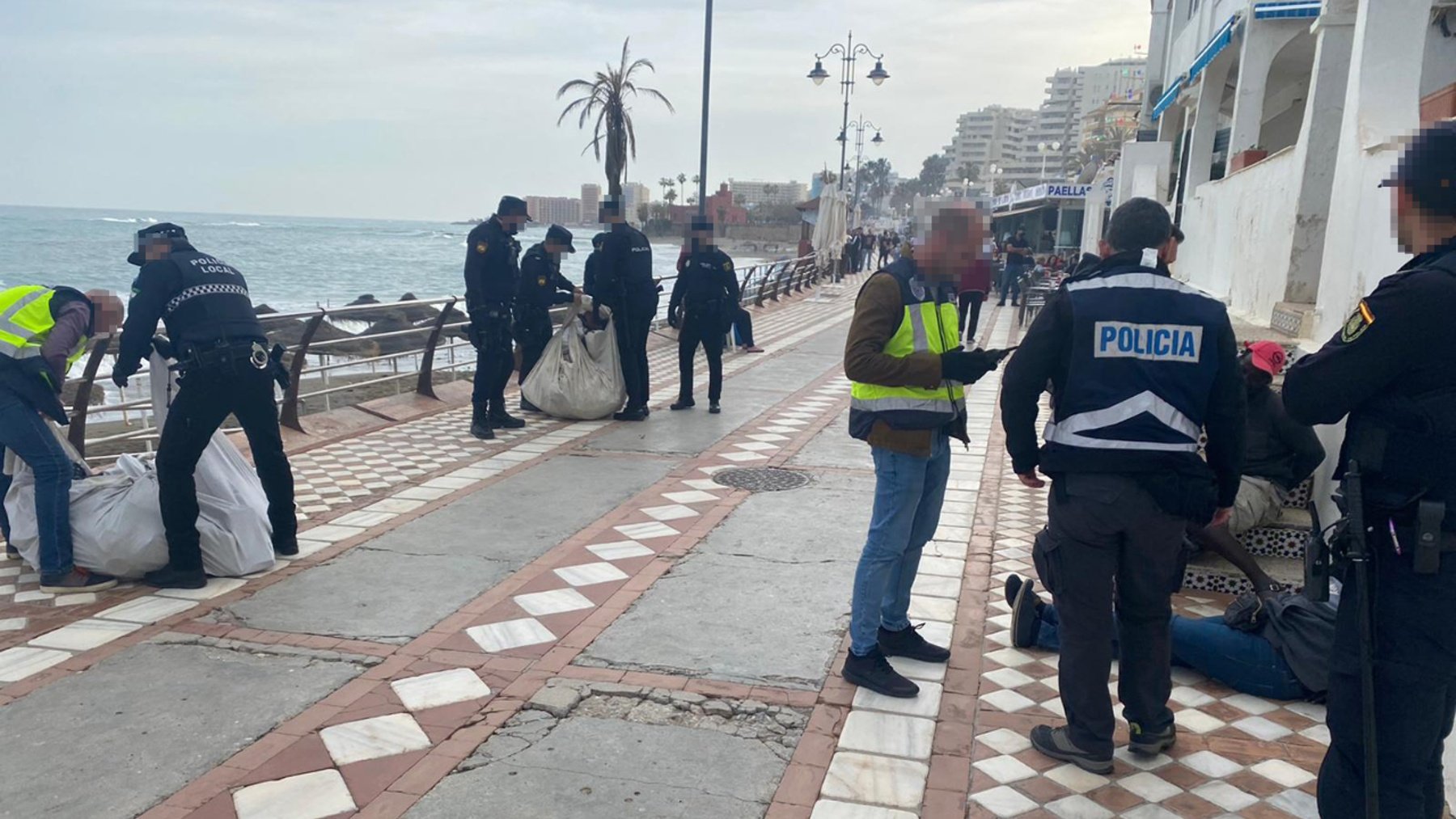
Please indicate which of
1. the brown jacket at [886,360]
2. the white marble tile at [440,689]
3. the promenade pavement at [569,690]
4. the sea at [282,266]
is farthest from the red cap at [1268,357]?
the sea at [282,266]

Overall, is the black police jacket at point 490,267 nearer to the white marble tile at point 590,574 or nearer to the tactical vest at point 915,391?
the white marble tile at point 590,574

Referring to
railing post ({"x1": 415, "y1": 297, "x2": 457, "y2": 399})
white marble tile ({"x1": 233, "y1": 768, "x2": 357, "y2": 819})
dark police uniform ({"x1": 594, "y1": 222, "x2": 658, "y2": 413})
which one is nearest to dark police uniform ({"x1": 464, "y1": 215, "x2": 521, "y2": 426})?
dark police uniform ({"x1": 594, "y1": 222, "x2": 658, "y2": 413})

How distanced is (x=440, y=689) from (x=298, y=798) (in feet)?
2.56

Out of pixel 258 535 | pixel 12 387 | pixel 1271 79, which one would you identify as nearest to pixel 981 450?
pixel 258 535

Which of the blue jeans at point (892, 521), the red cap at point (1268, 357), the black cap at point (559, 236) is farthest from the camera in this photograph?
the black cap at point (559, 236)

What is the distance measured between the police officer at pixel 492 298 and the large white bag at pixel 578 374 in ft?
1.72

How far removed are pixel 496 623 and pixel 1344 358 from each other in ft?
11.1

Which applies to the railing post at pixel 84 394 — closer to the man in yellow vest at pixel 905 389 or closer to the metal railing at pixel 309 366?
A: the metal railing at pixel 309 366

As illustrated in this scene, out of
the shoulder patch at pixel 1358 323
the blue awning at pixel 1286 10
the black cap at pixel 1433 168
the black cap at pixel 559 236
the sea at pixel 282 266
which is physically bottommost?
the sea at pixel 282 266

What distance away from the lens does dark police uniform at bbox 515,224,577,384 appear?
8.62 metres

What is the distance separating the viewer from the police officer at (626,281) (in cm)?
881

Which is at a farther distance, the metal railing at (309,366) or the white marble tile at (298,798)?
the metal railing at (309,366)

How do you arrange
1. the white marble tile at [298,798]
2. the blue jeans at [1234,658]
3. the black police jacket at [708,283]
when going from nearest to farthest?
the white marble tile at [298,798], the blue jeans at [1234,658], the black police jacket at [708,283]

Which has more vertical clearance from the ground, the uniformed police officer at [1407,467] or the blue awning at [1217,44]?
the blue awning at [1217,44]
